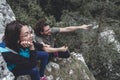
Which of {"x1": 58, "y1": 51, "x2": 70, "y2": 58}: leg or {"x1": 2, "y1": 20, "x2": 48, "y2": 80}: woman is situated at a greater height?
{"x1": 2, "y1": 20, "x2": 48, "y2": 80}: woman

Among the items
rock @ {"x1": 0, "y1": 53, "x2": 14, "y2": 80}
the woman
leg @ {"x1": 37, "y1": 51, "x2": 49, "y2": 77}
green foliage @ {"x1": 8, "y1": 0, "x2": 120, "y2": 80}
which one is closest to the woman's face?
the woman

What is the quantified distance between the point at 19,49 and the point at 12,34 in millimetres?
308

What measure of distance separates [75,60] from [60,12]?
8.24 metres

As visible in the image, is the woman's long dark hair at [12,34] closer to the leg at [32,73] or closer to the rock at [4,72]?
the rock at [4,72]

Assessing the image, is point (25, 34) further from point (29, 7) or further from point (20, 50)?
point (29, 7)

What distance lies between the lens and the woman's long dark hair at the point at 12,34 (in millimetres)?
5984

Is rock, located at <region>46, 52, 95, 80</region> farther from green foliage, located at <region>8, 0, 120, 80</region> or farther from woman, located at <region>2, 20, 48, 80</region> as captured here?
green foliage, located at <region>8, 0, 120, 80</region>

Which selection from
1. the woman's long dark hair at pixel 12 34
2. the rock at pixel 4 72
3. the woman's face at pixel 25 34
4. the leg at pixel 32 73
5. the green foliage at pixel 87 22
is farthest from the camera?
the green foliage at pixel 87 22

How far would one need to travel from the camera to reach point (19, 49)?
243 inches

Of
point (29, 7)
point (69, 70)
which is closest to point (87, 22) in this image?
point (29, 7)

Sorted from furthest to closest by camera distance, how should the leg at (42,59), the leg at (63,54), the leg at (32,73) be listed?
the leg at (63,54) < the leg at (42,59) < the leg at (32,73)

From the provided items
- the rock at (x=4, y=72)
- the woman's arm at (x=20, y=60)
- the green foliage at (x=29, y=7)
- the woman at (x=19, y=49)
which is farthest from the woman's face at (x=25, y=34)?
the green foliage at (x=29, y=7)

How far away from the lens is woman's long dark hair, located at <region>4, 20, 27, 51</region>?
5.98m

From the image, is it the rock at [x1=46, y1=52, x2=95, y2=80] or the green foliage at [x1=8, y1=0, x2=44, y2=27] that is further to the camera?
the green foliage at [x1=8, y1=0, x2=44, y2=27]
